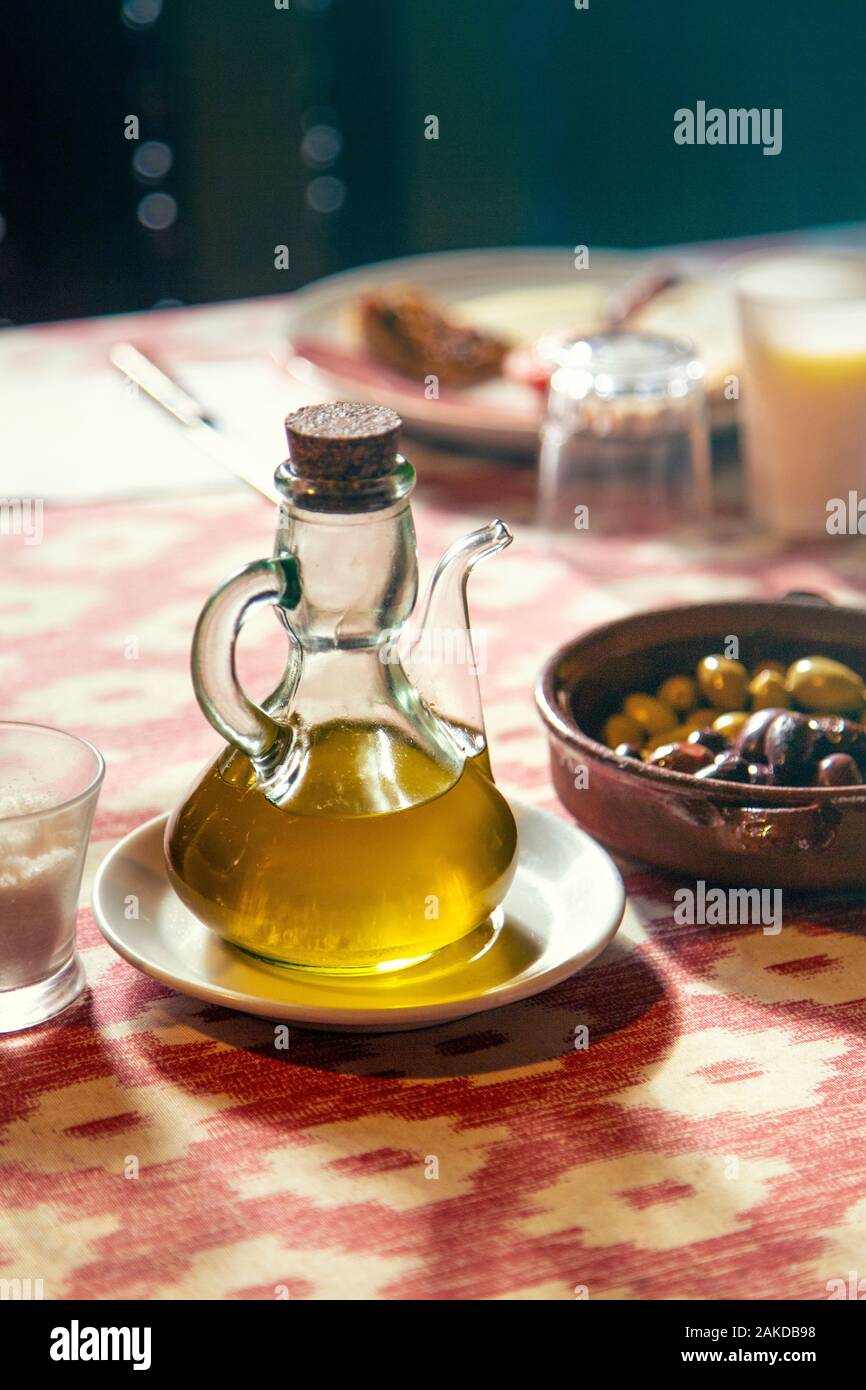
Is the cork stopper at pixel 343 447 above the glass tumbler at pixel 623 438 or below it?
above

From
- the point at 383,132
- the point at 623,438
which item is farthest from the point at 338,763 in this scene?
the point at 383,132

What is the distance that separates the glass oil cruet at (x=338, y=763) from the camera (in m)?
0.57

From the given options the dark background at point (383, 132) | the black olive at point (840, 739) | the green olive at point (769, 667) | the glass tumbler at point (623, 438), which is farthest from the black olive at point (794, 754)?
the dark background at point (383, 132)

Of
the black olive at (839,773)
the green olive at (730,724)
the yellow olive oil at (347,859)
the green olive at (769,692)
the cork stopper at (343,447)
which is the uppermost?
Answer: the cork stopper at (343,447)

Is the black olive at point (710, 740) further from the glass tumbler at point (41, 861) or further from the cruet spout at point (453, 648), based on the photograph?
the glass tumbler at point (41, 861)

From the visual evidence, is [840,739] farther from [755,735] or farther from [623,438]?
[623,438]

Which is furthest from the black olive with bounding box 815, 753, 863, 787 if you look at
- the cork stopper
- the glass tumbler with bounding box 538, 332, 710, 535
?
the glass tumbler with bounding box 538, 332, 710, 535

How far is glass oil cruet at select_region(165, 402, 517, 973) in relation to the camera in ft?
1.87

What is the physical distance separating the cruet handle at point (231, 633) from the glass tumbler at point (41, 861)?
6 centimetres

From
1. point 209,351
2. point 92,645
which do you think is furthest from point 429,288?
point 92,645

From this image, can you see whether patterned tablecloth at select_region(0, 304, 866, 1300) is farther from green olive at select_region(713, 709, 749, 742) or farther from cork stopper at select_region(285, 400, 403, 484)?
cork stopper at select_region(285, 400, 403, 484)

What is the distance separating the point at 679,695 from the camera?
78cm

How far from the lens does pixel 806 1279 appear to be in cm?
49

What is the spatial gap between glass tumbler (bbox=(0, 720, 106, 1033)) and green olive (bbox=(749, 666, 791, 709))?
1.03ft
